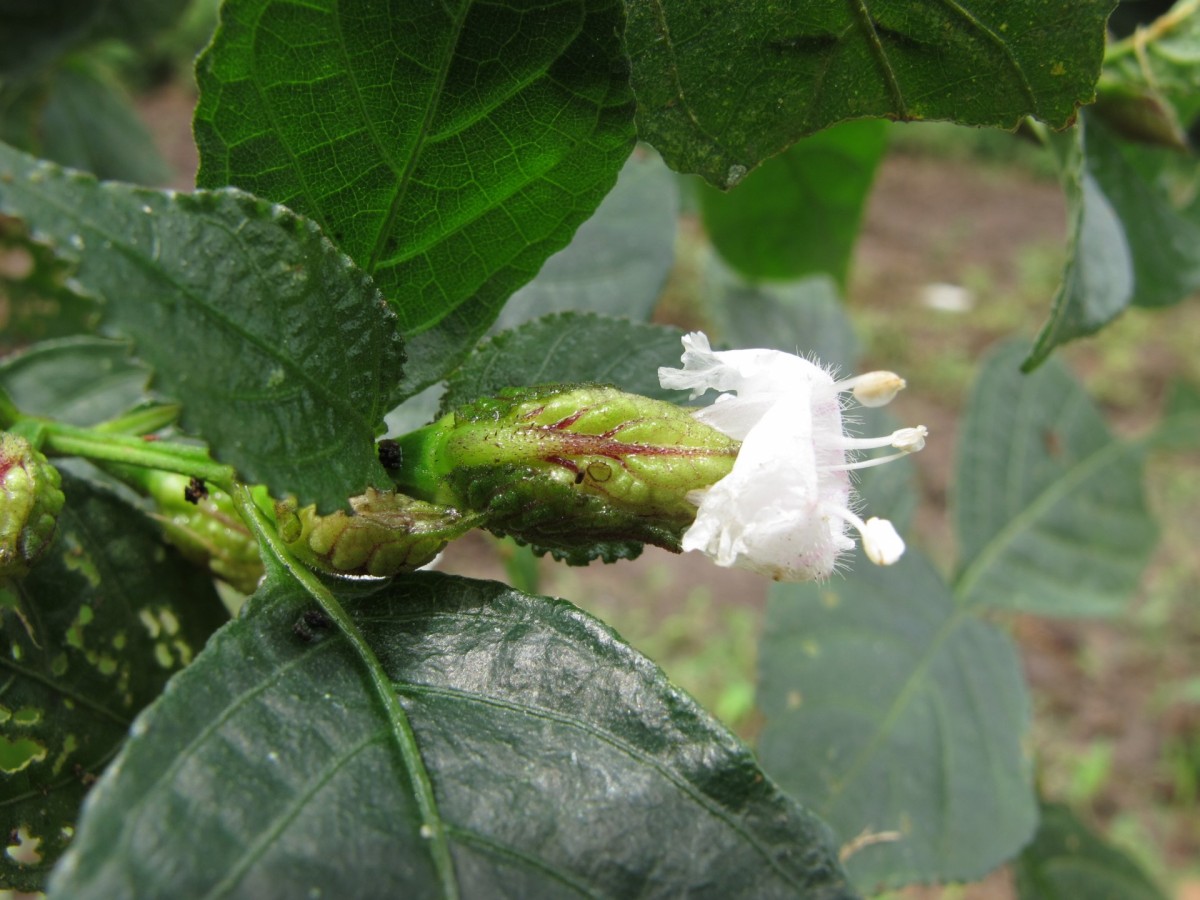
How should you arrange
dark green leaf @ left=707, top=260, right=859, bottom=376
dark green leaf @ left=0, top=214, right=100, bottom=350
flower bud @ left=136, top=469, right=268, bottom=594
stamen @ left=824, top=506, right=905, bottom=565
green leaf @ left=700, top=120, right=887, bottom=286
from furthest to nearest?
1. dark green leaf @ left=707, top=260, right=859, bottom=376
2. dark green leaf @ left=0, top=214, right=100, bottom=350
3. green leaf @ left=700, top=120, right=887, bottom=286
4. flower bud @ left=136, top=469, right=268, bottom=594
5. stamen @ left=824, top=506, right=905, bottom=565

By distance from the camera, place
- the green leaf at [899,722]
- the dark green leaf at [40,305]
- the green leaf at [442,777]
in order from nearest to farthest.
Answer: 1. the green leaf at [442,777]
2. the green leaf at [899,722]
3. the dark green leaf at [40,305]

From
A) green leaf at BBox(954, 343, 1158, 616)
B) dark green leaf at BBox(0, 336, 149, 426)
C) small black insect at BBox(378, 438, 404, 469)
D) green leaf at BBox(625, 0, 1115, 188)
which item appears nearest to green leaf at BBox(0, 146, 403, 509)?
small black insect at BBox(378, 438, 404, 469)

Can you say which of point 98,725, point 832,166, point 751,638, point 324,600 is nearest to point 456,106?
point 324,600

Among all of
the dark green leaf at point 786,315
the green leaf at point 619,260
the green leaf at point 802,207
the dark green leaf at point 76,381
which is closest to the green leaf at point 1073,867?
the dark green leaf at point 786,315

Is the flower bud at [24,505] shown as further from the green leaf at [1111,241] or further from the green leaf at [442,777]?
the green leaf at [1111,241]

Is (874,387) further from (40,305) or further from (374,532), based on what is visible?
(40,305)

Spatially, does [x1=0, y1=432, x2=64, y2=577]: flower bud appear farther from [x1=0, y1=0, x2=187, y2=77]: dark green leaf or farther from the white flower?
[x1=0, y1=0, x2=187, y2=77]: dark green leaf

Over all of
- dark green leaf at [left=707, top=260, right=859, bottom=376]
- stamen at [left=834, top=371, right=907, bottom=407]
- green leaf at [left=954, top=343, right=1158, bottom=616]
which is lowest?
green leaf at [left=954, top=343, right=1158, bottom=616]
